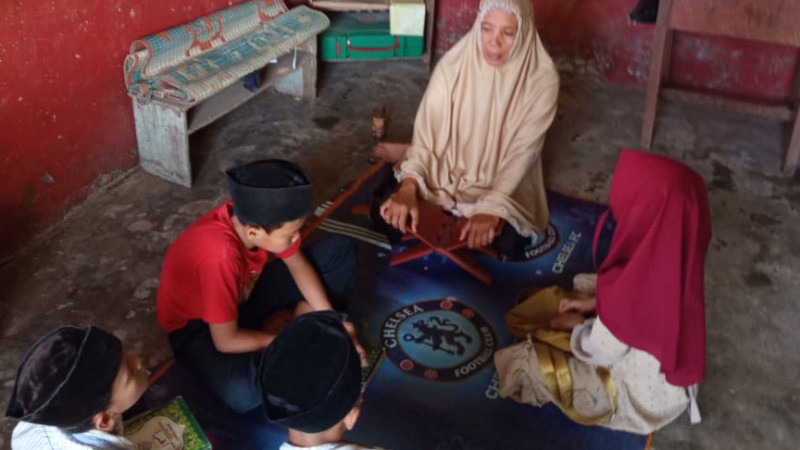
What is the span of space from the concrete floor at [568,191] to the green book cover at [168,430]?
1.44 feet

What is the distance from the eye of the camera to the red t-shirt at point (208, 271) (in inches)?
89.4

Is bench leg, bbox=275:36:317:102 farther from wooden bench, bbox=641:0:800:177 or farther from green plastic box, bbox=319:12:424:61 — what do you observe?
wooden bench, bbox=641:0:800:177

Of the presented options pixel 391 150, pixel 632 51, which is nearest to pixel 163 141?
pixel 391 150

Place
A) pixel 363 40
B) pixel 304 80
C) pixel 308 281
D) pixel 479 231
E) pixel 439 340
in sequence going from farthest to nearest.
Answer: pixel 363 40
pixel 304 80
pixel 479 231
pixel 439 340
pixel 308 281

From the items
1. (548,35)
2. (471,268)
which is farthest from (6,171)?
(548,35)

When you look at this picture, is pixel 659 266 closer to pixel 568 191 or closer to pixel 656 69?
pixel 568 191

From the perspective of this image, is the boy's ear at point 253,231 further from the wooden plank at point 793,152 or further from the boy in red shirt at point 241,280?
the wooden plank at point 793,152

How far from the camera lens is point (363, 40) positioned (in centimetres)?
463

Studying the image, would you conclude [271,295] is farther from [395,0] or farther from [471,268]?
[395,0]

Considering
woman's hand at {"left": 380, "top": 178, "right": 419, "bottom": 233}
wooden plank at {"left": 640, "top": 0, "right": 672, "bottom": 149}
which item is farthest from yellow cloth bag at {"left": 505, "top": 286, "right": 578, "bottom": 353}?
wooden plank at {"left": 640, "top": 0, "right": 672, "bottom": 149}

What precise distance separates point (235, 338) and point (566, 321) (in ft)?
3.56

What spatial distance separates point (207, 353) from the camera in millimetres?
2445

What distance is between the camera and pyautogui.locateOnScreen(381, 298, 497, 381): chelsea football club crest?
8.94 ft

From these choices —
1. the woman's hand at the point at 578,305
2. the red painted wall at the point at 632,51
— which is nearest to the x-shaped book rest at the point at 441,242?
the woman's hand at the point at 578,305
